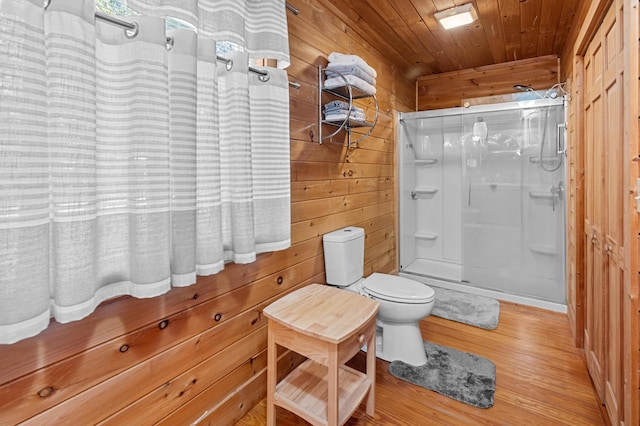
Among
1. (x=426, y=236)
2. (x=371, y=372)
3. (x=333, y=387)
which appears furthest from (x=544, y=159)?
(x=333, y=387)

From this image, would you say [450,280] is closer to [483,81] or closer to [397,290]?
[397,290]

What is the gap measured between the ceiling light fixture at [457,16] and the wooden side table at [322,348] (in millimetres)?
2095

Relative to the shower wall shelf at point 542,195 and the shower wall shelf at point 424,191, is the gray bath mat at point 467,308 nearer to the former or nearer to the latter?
the shower wall shelf at point 542,195

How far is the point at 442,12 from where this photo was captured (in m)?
2.29

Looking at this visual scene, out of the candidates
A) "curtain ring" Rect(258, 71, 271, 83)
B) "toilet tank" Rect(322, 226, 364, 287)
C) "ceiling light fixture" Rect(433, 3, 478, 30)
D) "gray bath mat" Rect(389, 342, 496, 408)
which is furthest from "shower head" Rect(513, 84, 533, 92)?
"curtain ring" Rect(258, 71, 271, 83)

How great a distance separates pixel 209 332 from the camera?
136 centimetres

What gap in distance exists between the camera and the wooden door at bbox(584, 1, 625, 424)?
1281mm

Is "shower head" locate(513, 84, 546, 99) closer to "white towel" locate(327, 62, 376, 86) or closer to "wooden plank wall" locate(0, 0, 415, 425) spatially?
"wooden plank wall" locate(0, 0, 415, 425)

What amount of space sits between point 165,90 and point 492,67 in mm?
3569

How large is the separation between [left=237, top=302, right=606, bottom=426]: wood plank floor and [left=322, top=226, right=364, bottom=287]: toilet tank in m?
0.52

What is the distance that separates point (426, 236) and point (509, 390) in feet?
6.80

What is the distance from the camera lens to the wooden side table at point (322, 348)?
1284 mm

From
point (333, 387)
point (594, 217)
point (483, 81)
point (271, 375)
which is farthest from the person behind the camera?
point (483, 81)

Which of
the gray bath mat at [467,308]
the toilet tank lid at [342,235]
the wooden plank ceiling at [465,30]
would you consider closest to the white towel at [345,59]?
the wooden plank ceiling at [465,30]
